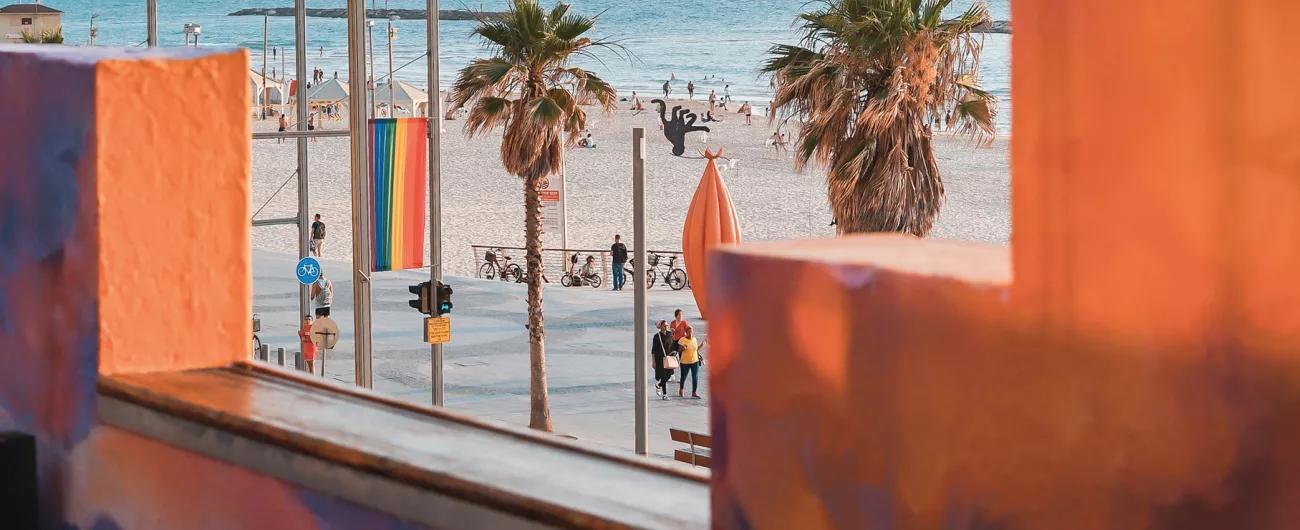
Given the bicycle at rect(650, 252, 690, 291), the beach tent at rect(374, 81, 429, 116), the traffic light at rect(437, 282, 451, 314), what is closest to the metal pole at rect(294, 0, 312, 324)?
the traffic light at rect(437, 282, 451, 314)

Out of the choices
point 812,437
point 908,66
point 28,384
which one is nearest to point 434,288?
point 908,66

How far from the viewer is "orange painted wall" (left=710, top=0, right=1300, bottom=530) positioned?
1466 millimetres

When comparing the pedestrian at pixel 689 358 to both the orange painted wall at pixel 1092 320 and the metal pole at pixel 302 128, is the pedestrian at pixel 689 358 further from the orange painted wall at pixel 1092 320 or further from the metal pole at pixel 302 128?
the orange painted wall at pixel 1092 320

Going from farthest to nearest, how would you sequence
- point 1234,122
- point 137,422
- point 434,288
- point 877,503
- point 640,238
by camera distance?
point 434,288
point 640,238
point 137,422
point 877,503
point 1234,122

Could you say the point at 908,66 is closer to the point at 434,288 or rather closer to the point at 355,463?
the point at 434,288

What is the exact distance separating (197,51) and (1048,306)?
2.07 meters

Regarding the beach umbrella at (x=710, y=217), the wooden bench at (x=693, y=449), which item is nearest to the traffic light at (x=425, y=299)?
the beach umbrella at (x=710, y=217)

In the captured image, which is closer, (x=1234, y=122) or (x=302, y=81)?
(x=1234, y=122)

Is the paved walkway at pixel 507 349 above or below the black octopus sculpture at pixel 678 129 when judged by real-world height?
below

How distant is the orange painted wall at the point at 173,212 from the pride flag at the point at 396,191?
16.3 meters

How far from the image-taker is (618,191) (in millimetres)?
67250

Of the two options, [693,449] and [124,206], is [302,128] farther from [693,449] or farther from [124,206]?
[124,206]

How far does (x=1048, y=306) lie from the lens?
1.63 m

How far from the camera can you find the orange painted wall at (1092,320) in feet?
4.81
